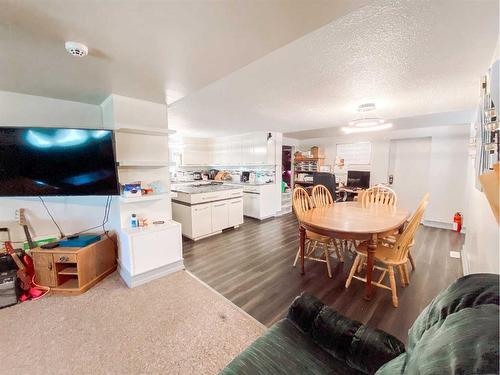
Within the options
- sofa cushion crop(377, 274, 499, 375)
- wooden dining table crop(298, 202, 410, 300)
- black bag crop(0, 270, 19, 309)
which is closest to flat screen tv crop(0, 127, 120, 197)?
black bag crop(0, 270, 19, 309)

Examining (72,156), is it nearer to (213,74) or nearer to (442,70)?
(213,74)

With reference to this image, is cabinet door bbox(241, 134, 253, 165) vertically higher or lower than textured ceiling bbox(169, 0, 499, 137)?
lower

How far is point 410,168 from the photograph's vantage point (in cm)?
484

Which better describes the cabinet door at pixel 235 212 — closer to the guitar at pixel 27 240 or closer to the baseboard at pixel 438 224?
the guitar at pixel 27 240

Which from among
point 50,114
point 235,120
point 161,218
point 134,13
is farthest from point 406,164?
point 50,114

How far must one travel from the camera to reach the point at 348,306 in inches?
76.2

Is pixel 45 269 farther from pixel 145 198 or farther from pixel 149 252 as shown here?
pixel 145 198

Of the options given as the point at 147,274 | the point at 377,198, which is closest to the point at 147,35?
the point at 147,274

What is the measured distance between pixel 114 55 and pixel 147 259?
6.39 ft

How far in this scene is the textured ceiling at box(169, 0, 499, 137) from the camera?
1.13 metres

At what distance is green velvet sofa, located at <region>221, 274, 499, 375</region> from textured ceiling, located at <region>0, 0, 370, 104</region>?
4.19 feet

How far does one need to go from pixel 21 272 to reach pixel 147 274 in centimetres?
115

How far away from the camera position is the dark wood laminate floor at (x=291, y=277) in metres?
1.87

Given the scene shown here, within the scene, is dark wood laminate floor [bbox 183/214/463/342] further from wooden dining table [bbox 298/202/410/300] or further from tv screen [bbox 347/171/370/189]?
tv screen [bbox 347/171/370/189]
